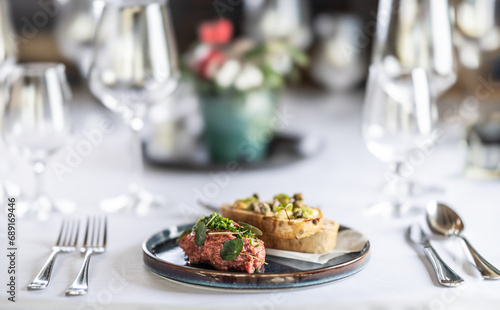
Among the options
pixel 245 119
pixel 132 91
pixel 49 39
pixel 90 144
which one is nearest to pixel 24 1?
pixel 49 39

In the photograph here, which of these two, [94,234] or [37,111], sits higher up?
[37,111]

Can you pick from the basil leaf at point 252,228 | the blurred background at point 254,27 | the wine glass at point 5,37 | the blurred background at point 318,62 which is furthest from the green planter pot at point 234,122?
the blurred background at point 254,27

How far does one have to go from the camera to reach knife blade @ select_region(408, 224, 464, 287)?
74 cm

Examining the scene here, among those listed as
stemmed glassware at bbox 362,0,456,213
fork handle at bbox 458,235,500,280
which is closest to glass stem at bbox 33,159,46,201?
stemmed glassware at bbox 362,0,456,213

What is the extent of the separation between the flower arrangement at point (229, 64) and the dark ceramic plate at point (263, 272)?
2.22ft

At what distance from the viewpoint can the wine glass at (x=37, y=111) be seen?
1.04 metres

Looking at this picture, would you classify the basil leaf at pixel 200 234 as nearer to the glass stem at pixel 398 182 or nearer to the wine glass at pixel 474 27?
the glass stem at pixel 398 182

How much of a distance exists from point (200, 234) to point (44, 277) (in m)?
0.18

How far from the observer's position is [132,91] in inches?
43.9

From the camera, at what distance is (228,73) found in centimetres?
144

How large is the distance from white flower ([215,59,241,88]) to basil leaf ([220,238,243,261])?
2.50ft

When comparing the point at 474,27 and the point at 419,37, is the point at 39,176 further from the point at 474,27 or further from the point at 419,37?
the point at 474,27

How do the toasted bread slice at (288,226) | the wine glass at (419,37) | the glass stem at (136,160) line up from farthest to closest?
the wine glass at (419,37) < the glass stem at (136,160) < the toasted bread slice at (288,226)

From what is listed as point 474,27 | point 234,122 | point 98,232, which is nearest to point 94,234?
point 98,232
